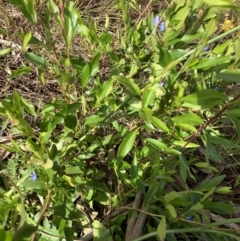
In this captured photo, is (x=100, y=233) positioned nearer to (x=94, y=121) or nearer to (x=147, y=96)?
(x=94, y=121)

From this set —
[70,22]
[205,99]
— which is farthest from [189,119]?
[70,22]

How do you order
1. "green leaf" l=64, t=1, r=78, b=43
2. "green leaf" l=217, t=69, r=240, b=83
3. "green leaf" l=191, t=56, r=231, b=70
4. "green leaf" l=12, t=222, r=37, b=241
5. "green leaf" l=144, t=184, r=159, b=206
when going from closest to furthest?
"green leaf" l=12, t=222, r=37, b=241
"green leaf" l=217, t=69, r=240, b=83
"green leaf" l=191, t=56, r=231, b=70
"green leaf" l=64, t=1, r=78, b=43
"green leaf" l=144, t=184, r=159, b=206

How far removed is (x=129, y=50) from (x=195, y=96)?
47 cm

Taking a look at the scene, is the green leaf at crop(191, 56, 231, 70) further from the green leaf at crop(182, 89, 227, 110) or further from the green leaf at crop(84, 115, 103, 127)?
the green leaf at crop(84, 115, 103, 127)

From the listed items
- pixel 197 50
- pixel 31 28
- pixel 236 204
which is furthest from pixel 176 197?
pixel 31 28

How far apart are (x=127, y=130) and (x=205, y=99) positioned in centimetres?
36

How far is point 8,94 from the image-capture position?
1.83 m

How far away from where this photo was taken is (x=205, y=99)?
36.7 inches

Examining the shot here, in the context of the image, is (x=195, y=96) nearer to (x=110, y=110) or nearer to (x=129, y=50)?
(x=110, y=110)

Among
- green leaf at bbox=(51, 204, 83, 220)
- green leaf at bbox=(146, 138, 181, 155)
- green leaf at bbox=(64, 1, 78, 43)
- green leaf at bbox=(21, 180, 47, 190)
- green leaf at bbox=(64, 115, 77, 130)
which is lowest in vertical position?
green leaf at bbox=(51, 204, 83, 220)

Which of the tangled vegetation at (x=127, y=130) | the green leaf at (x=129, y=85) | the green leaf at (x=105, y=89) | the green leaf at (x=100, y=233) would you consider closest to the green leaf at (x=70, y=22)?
the tangled vegetation at (x=127, y=130)

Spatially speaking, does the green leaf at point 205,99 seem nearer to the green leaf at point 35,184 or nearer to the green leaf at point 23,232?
the green leaf at point 35,184

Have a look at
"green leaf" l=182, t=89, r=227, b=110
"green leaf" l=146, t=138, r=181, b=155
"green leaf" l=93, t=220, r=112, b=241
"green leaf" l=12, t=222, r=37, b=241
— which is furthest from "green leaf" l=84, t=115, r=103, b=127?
"green leaf" l=12, t=222, r=37, b=241

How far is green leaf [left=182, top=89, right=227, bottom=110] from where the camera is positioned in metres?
0.90
